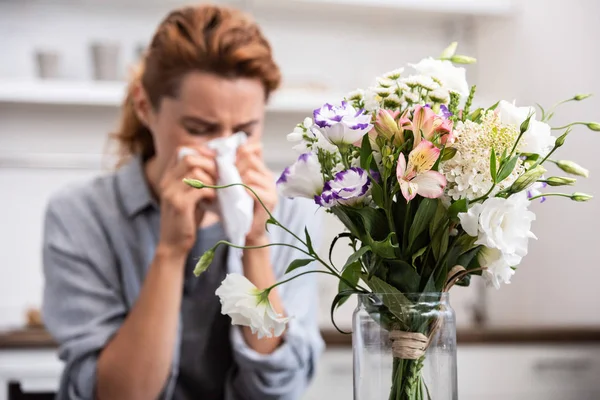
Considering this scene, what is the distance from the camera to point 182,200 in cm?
143

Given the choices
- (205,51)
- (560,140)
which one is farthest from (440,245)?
(205,51)

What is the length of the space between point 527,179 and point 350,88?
2.27m

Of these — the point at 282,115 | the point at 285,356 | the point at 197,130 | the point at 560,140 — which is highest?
the point at 560,140

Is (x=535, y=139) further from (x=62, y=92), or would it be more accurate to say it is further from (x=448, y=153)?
(x=62, y=92)

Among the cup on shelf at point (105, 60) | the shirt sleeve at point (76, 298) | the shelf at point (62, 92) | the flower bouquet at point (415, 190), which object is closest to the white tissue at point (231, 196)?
the shirt sleeve at point (76, 298)

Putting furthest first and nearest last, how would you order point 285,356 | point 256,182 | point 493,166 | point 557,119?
1. point 557,119
2. point 256,182
3. point 285,356
4. point 493,166

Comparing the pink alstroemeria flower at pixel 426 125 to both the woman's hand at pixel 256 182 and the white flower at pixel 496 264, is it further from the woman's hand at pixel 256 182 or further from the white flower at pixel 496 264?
the woman's hand at pixel 256 182

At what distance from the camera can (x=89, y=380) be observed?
1.39 metres

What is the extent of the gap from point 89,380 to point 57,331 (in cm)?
12

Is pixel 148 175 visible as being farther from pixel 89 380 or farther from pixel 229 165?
pixel 89 380

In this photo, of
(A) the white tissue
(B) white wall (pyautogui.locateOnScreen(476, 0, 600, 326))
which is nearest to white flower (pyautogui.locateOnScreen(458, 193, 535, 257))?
(A) the white tissue

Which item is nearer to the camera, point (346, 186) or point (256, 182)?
point (346, 186)

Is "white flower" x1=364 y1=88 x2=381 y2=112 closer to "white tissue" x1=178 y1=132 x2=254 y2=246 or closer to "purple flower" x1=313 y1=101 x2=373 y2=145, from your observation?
"purple flower" x1=313 y1=101 x2=373 y2=145

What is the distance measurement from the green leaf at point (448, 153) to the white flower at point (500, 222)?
0.14 ft
